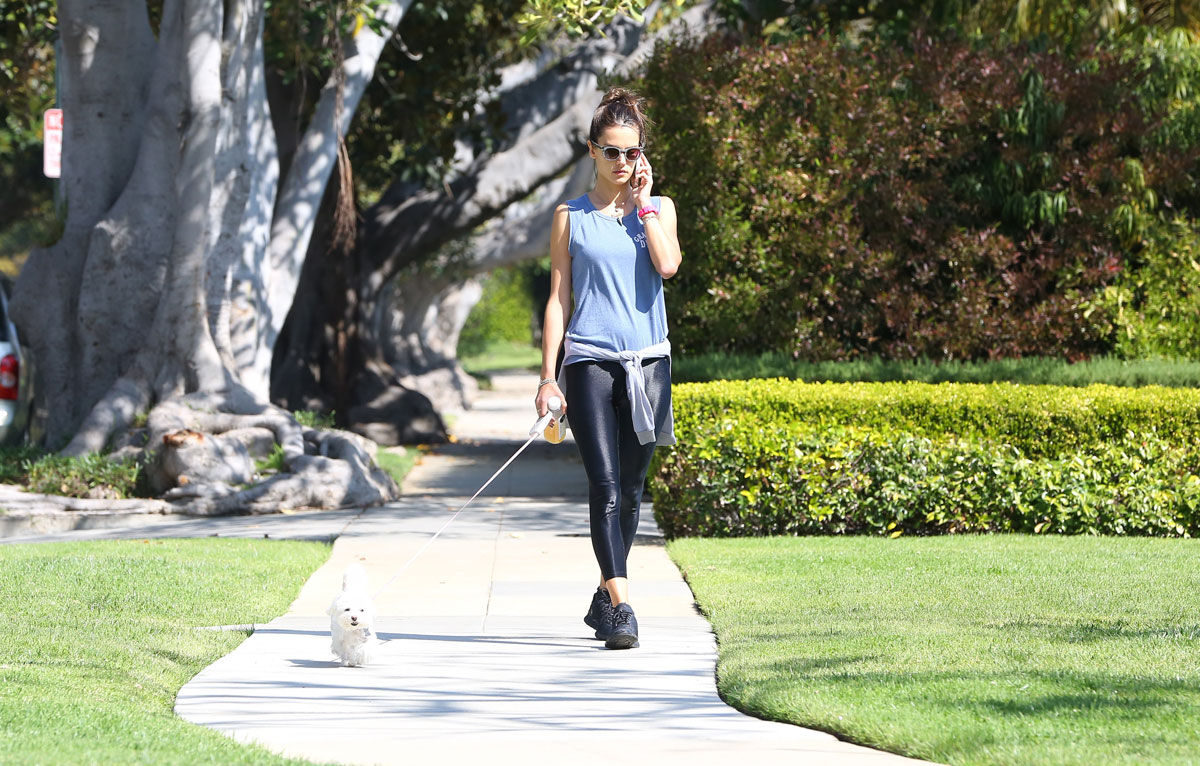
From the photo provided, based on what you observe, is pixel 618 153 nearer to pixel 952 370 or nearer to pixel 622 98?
pixel 622 98

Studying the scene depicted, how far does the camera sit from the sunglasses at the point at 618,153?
5.90 metres

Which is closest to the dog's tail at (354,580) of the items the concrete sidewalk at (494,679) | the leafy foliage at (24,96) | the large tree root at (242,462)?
the concrete sidewalk at (494,679)

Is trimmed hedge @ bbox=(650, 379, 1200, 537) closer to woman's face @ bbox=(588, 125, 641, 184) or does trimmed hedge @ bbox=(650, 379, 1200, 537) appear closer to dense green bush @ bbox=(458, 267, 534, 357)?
woman's face @ bbox=(588, 125, 641, 184)

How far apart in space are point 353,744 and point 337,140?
11275 mm

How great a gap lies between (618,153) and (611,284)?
0.54 meters

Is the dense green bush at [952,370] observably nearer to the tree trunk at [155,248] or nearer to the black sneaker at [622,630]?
the tree trunk at [155,248]

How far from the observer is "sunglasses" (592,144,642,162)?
232 inches

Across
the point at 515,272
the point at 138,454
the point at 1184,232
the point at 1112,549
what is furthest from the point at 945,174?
the point at 515,272

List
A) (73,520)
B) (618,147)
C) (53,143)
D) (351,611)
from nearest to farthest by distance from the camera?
(351,611)
(618,147)
(73,520)
(53,143)

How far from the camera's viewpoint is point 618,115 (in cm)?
593

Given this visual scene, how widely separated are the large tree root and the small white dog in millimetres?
6081

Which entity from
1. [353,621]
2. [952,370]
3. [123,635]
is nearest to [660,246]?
[353,621]

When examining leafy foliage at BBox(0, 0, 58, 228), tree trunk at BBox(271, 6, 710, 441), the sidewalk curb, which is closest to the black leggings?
the sidewalk curb

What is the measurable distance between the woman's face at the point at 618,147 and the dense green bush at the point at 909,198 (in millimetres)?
6585
